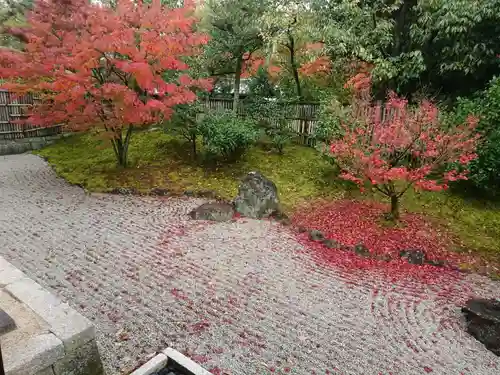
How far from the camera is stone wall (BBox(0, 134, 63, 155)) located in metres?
14.2

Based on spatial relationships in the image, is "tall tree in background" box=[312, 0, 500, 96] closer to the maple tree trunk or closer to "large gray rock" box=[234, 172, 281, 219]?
"large gray rock" box=[234, 172, 281, 219]

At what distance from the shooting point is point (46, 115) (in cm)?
955

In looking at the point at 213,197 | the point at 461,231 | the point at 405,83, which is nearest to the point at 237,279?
the point at 213,197

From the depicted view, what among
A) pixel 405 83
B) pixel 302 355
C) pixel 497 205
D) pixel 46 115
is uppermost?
pixel 405 83

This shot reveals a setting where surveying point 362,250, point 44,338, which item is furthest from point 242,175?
point 44,338

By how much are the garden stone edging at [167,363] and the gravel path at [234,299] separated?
226mm

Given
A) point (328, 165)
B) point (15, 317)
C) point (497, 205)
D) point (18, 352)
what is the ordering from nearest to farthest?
point (18, 352) < point (15, 317) < point (497, 205) < point (328, 165)

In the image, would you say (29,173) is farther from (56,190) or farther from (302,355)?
(302,355)

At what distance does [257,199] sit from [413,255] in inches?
142

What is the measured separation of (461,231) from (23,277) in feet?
27.7

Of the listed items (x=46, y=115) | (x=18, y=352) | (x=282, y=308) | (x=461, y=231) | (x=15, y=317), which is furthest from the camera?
(x=46, y=115)

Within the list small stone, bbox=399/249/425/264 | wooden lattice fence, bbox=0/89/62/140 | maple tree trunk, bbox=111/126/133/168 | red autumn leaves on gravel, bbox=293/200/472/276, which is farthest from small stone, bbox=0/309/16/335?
wooden lattice fence, bbox=0/89/62/140

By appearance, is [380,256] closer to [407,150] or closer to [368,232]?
[368,232]

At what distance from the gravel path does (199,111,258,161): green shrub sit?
3683 millimetres
